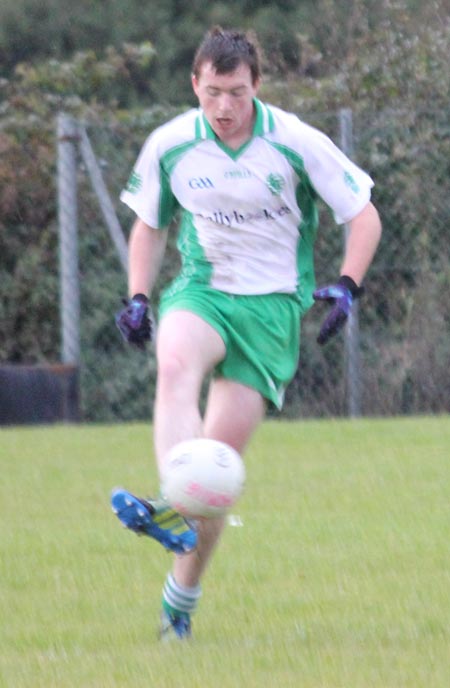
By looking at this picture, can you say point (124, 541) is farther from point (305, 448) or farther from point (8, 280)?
Answer: point (8, 280)

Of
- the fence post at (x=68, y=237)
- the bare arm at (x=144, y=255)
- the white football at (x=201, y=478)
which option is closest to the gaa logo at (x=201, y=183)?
the bare arm at (x=144, y=255)

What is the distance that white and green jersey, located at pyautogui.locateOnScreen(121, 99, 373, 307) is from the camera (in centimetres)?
471

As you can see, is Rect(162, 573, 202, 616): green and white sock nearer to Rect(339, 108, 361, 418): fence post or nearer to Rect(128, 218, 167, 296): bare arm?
Rect(128, 218, 167, 296): bare arm

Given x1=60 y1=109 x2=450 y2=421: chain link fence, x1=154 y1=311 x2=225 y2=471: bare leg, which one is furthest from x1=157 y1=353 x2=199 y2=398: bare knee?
x1=60 y1=109 x2=450 y2=421: chain link fence

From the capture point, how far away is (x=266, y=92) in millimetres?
11289

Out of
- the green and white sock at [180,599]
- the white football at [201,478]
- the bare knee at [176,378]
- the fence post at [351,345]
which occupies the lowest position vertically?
the fence post at [351,345]

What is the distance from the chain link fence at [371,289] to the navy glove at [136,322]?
594 cm

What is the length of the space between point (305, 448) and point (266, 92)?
338 cm

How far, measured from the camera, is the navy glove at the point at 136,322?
465cm

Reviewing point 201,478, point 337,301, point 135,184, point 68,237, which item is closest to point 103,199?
point 68,237

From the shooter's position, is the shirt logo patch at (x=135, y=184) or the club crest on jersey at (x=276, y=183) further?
the shirt logo patch at (x=135, y=184)

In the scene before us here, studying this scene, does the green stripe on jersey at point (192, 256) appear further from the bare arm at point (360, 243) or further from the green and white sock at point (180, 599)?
the green and white sock at point (180, 599)

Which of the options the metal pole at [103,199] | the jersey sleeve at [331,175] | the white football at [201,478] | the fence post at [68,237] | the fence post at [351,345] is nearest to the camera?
the white football at [201,478]

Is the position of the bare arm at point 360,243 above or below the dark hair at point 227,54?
below
